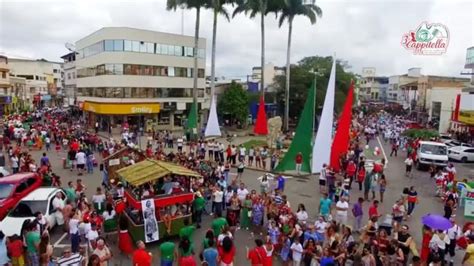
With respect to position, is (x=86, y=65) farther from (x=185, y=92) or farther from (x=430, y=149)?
(x=430, y=149)

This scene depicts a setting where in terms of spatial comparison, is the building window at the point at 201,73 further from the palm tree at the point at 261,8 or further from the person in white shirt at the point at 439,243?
the person in white shirt at the point at 439,243

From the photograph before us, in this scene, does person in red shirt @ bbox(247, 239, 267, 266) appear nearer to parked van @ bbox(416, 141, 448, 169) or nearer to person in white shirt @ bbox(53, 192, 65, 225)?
person in white shirt @ bbox(53, 192, 65, 225)

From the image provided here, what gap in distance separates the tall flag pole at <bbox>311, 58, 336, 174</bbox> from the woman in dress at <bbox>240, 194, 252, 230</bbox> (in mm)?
5626

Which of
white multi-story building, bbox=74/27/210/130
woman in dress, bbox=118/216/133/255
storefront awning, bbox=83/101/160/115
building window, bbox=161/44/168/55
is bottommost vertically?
woman in dress, bbox=118/216/133/255

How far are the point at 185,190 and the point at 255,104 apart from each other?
4234 cm

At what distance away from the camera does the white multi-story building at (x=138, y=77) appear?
1679 inches

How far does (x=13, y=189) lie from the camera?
14000 millimetres

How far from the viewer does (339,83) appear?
174 ft

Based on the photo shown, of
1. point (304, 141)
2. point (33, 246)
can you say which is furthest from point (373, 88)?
point (33, 246)

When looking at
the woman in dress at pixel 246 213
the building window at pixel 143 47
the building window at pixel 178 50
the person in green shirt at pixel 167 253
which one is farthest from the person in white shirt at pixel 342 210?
the building window at pixel 178 50

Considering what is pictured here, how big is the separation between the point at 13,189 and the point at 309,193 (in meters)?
12.4

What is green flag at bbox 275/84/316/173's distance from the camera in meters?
18.4

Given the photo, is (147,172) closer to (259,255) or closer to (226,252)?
(226,252)

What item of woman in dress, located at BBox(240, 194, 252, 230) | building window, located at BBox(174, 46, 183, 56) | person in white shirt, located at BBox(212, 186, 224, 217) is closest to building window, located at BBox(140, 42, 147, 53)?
building window, located at BBox(174, 46, 183, 56)
